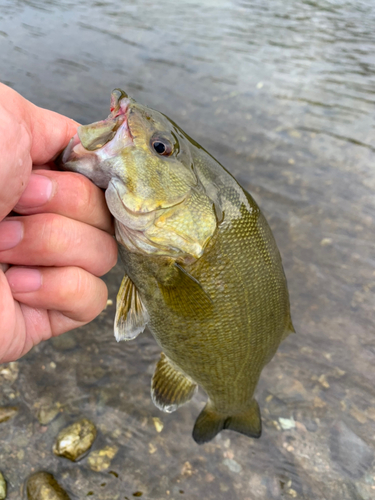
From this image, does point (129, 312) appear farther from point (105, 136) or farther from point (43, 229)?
point (105, 136)

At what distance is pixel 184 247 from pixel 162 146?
0.50m

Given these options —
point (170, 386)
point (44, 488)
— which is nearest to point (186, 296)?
point (170, 386)

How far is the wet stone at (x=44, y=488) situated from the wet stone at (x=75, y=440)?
0.17 meters

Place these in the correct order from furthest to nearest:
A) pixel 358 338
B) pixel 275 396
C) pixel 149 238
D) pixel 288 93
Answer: pixel 288 93 → pixel 358 338 → pixel 275 396 → pixel 149 238

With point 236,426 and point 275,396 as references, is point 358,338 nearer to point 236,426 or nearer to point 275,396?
point 275,396

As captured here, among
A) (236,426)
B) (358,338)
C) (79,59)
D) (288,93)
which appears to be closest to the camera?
(236,426)

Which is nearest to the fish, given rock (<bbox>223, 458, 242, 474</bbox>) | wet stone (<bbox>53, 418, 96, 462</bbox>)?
rock (<bbox>223, 458, 242, 474</bbox>)

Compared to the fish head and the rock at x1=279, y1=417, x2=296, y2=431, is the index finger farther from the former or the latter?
the rock at x1=279, y1=417, x2=296, y2=431

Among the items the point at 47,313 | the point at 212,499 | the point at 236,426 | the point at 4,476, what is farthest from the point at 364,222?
the point at 4,476

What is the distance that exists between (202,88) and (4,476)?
22.9ft

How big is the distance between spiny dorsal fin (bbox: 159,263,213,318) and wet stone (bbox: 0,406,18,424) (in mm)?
2007

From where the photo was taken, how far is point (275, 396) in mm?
3271

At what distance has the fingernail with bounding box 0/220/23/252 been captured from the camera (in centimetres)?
158

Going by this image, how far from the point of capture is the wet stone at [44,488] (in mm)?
2561
